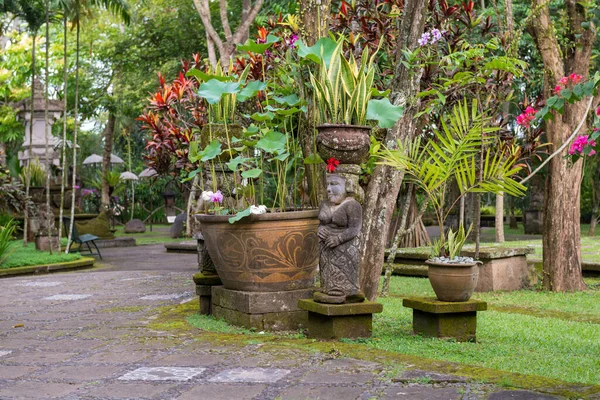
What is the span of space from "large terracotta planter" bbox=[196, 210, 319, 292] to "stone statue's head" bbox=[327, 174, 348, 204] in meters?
0.51

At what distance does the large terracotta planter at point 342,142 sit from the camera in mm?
5164

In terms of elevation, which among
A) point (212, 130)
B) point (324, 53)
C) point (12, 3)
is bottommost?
point (212, 130)

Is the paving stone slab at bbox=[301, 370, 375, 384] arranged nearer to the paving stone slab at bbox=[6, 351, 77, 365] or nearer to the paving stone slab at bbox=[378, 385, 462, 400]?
the paving stone slab at bbox=[378, 385, 462, 400]

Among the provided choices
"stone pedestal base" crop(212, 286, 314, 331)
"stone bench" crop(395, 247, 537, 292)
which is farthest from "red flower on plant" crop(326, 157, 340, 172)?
"stone bench" crop(395, 247, 537, 292)

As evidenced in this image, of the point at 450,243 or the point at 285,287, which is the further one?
the point at 285,287

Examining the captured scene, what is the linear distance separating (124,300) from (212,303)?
5.94 ft

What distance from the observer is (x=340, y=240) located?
17.0ft

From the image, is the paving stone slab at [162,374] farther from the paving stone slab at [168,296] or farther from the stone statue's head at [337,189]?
the paving stone slab at [168,296]

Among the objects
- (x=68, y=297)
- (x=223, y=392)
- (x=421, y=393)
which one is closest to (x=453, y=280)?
(x=421, y=393)

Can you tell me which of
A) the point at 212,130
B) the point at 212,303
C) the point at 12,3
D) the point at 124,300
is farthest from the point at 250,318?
the point at 12,3

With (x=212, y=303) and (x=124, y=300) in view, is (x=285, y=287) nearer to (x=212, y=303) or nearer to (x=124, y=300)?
(x=212, y=303)

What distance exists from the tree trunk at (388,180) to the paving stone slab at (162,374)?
2708 millimetres

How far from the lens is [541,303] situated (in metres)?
7.70

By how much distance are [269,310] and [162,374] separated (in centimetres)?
156
